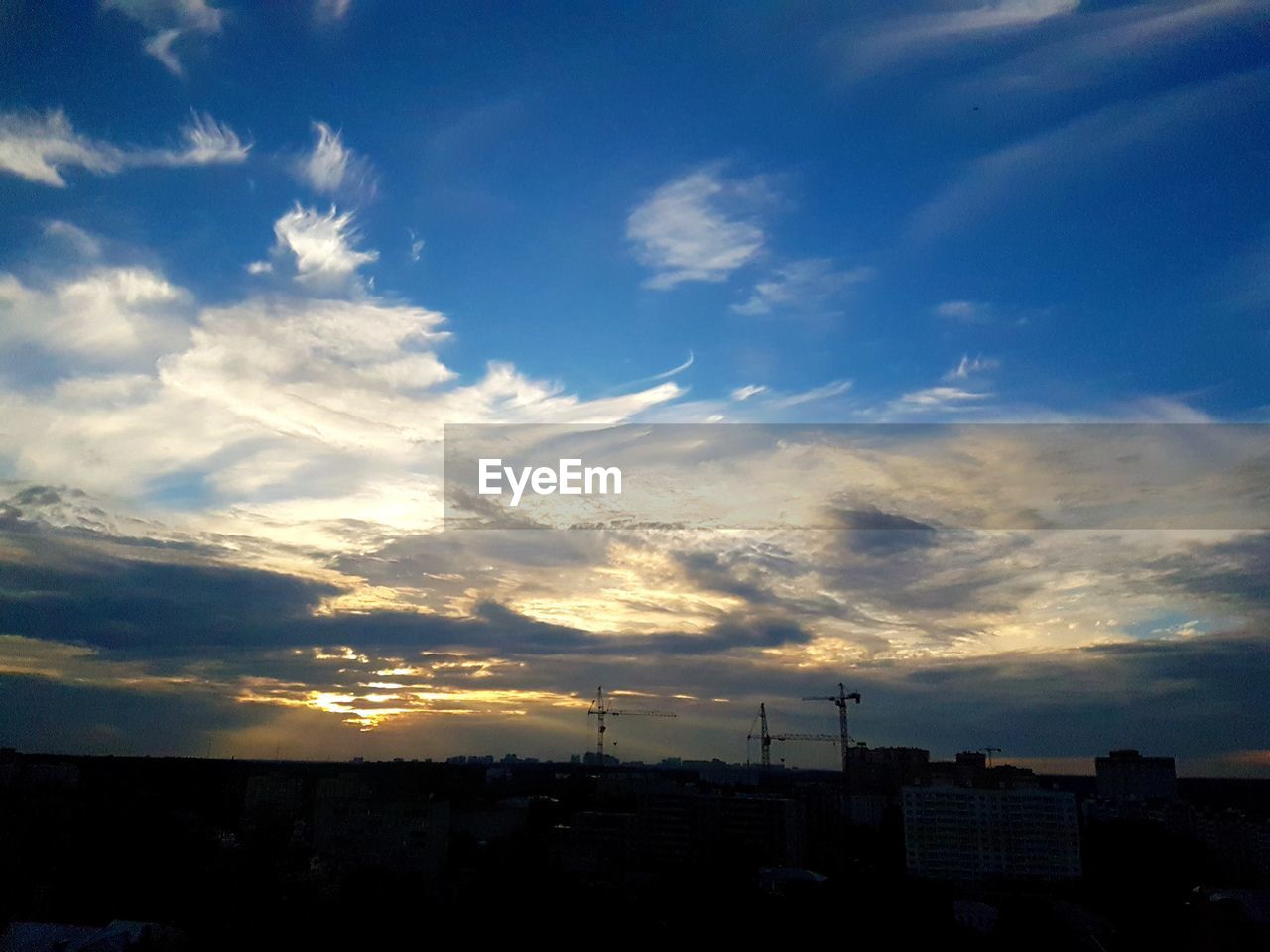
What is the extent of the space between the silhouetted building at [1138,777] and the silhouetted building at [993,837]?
26.8 meters

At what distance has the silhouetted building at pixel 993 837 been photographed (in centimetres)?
2236

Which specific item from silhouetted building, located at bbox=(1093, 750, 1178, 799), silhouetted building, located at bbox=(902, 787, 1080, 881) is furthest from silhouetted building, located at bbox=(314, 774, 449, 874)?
silhouetted building, located at bbox=(1093, 750, 1178, 799)

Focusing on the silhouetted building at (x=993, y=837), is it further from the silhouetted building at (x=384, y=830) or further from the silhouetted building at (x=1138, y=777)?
the silhouetted building at (x=1138, y=777)

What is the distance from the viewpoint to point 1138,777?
46.1 m

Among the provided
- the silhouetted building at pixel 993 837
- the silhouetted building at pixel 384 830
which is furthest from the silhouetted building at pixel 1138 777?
the silhouetted building at pixel 384 830

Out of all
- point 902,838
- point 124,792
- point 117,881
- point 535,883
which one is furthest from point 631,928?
point 124,792

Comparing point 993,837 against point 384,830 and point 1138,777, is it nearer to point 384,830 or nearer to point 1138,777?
point 384,830

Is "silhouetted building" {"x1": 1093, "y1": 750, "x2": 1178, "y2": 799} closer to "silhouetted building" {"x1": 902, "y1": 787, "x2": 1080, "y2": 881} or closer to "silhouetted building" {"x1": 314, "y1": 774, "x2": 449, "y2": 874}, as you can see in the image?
"silhouetted building" {"x1": 902, "y1": 787, "x2": 1080, "y2": 881}

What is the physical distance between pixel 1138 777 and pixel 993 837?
2971 centimetres

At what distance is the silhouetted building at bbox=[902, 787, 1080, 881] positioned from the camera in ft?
73.4

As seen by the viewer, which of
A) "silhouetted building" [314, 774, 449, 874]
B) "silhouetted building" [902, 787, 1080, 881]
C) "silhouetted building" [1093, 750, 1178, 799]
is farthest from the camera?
"silhouetted building" [1093, 750, 1178, 799]

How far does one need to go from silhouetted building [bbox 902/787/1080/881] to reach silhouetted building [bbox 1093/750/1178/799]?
2685 cm

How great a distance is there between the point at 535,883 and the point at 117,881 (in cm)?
748

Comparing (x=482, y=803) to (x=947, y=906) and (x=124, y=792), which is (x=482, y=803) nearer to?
(x=124, y=792)
